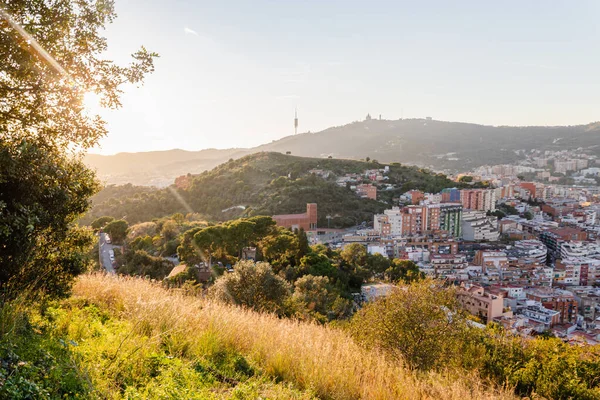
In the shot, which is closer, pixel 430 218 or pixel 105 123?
pixel 105 123

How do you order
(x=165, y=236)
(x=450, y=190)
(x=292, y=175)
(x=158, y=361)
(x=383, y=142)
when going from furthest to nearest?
(x=383, y=142) → (x=292, y=175) → (x=450, y=190) → (x=165, y=236) → (x=158, y=361)

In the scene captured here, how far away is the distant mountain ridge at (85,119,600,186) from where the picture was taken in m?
106

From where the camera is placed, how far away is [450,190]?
5325 cm

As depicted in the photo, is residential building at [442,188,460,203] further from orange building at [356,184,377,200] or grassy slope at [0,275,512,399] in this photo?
grassy slope at [0,275,512,399]

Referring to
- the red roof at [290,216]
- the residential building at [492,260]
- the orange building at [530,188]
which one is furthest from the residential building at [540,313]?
the orange building at [530,188]

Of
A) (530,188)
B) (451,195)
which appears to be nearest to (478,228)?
(451,195)

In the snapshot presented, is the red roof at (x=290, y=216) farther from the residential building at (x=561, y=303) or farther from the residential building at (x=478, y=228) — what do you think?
the residential building at (x=561, y=303)

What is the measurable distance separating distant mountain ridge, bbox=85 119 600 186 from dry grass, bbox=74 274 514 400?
3536 inches

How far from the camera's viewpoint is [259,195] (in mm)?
48406

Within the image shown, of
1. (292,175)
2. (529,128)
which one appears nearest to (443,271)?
(292,175)

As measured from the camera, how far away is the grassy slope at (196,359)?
2.41 metres

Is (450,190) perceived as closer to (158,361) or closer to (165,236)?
(165,236)

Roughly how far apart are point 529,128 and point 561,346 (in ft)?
509

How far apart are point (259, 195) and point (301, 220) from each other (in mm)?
9816
